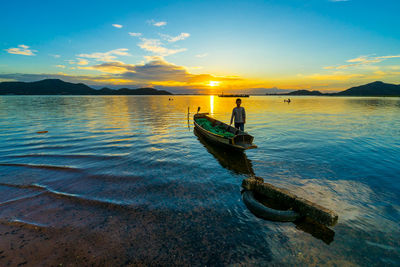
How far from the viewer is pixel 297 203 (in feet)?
20.1

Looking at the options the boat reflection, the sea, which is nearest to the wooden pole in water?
the sea

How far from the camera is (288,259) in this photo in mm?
4656

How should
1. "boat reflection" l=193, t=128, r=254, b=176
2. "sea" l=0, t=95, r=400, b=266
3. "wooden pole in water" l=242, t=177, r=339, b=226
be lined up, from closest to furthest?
"sea" l=0, t=95, r=400, b=266 → "wooden pole in water" l=242, t=177, r=339, b=226 → "boat reflection" l=193, t=128, r=254, b=176

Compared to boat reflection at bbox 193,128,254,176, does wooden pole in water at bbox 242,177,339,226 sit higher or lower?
higher

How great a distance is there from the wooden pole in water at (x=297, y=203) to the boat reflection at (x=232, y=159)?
2729mm

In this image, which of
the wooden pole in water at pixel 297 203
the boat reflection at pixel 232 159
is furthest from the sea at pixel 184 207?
the wooden pole in water at pixel 297 203

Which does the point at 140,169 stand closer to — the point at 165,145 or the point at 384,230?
the point at 165,145

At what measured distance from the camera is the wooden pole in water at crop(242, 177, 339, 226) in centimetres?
543

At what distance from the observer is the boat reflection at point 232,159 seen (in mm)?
10814

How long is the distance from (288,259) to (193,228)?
2780 mm

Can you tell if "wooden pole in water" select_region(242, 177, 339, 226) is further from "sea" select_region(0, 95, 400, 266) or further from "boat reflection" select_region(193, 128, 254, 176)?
"boat reflection" select_region(193, 128, 254, 176)

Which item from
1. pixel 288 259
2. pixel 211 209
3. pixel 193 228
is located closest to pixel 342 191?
pixel 288 259

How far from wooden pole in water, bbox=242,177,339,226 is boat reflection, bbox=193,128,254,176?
2729 mm

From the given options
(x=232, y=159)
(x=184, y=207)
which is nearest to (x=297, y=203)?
(x=184, y=207)
